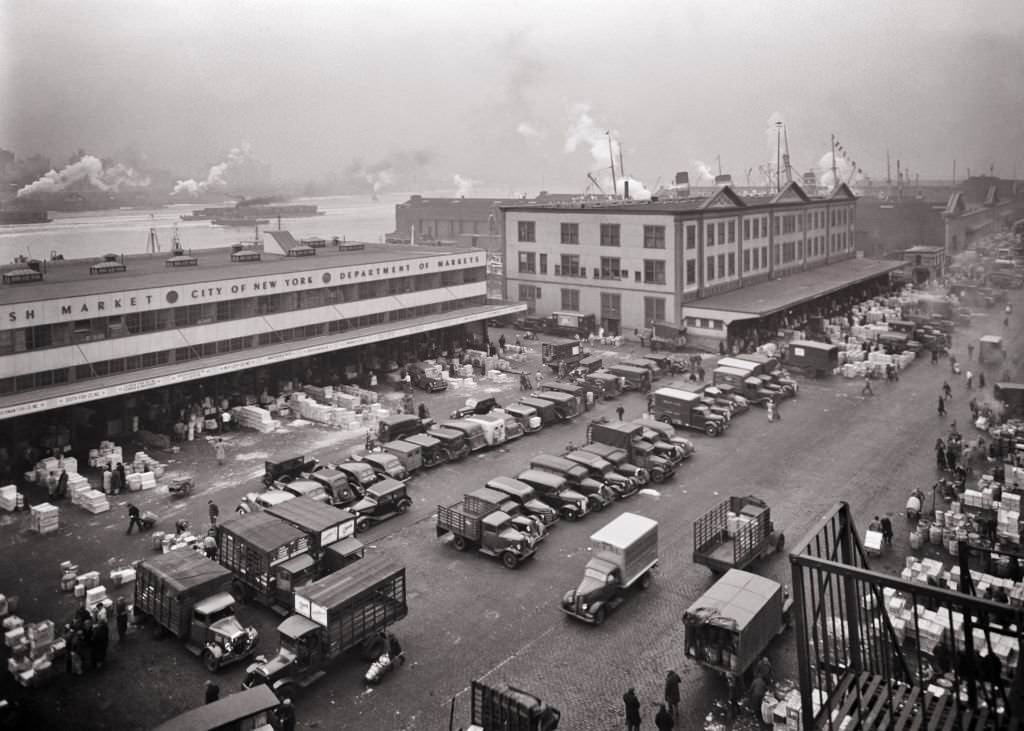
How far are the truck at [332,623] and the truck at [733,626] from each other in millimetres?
7330

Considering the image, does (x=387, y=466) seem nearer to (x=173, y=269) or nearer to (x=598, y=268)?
(x=173, y=269)

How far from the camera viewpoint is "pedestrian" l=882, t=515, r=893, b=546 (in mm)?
25297

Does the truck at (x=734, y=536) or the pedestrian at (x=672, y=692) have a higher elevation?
the truck at (x=734, y=536)

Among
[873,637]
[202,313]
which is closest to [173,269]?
[202,313]

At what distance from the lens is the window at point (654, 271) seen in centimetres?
5894

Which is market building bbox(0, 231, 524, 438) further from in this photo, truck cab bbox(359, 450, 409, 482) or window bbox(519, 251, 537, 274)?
truck cab bbox(359, 450, 409, 482)

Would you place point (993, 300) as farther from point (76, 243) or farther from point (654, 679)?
point (76, 243)

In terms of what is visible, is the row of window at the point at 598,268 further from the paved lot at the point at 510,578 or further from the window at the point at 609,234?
the paved lot at the point at 510,578

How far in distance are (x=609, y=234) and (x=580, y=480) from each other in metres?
35.5

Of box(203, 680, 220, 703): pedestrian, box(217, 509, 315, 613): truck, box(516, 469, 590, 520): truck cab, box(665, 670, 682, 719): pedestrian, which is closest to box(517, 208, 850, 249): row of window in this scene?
box(516, 469, 590, 520): truck cab

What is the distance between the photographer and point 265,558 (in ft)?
73.3

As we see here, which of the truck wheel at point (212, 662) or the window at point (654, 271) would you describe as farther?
the window at point (654, 271)

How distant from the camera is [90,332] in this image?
35594mm

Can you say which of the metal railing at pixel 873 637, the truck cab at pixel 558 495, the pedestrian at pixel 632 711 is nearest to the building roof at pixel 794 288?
the truck cab at pixel 558 495
